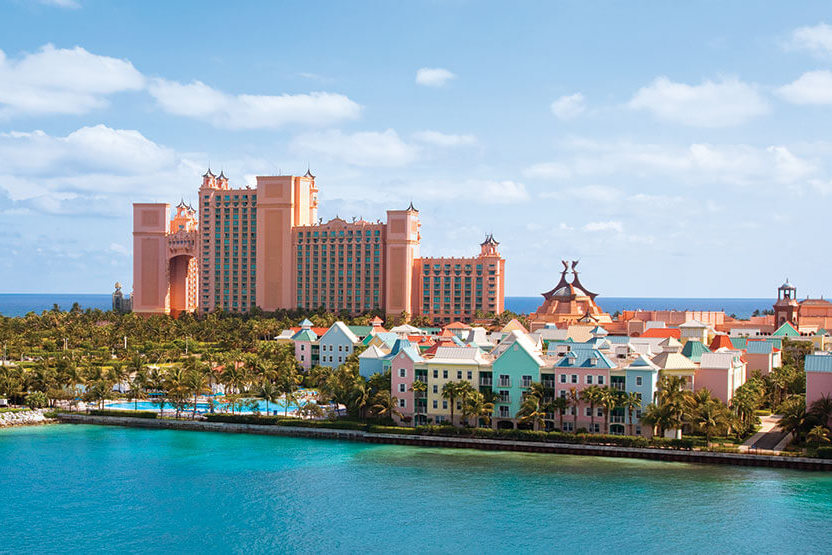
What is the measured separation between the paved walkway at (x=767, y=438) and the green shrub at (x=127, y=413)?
58.0 m

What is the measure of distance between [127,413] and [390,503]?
4318cm

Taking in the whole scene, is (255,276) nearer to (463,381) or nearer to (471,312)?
(471,312)

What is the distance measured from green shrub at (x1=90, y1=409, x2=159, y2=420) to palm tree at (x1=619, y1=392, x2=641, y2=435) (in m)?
47.7

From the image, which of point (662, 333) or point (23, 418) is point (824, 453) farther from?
point (23, 418)

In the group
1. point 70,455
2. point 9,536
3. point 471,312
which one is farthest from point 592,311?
point 9,536

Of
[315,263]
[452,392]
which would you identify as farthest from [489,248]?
[452,392]

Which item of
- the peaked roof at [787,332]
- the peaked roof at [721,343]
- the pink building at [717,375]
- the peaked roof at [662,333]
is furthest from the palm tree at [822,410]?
the peaked roof at [787,332]

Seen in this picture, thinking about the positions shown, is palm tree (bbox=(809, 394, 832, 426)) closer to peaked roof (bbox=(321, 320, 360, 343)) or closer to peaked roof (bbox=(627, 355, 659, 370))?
peaked roof (bbox=(627, 355, 659, 370))

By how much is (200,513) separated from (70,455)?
2300cm

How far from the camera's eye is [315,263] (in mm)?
183250

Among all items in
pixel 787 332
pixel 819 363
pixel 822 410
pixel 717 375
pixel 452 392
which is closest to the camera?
pixel 822 410

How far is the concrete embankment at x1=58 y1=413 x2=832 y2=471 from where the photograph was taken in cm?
7144

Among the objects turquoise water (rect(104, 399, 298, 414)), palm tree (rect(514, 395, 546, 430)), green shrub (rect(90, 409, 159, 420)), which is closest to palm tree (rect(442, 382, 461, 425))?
palm tree (rect(514, 395, 546, 430))

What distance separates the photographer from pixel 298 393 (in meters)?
104
